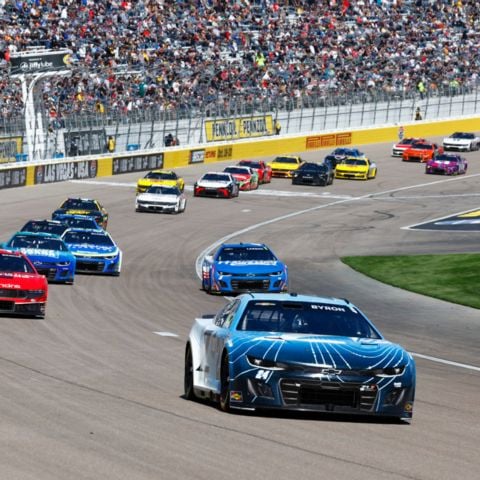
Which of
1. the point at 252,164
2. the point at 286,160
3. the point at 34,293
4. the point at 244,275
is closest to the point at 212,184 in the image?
the point at 252,164

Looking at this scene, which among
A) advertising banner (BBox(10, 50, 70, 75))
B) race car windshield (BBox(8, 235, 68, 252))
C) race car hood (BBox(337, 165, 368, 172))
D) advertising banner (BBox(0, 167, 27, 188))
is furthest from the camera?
race car hood (BBox(337, 165, 368, 172))

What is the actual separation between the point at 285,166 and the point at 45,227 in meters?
31.0

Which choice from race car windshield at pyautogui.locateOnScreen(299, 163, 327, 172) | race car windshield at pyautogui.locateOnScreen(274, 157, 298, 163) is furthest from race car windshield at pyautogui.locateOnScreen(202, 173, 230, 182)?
race car windshield at pyautogui.locateOnScreen(274, 157, 298, 163)

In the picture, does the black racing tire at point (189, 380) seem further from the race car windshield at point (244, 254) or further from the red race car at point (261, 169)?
the red race car at point (261, 169)

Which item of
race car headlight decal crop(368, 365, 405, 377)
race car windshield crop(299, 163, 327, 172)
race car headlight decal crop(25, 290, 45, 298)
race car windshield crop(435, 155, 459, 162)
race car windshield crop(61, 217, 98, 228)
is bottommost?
race car windshield crop(435, 155, 459, 162)

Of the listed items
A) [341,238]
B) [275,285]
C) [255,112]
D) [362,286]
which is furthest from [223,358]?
[255,112]

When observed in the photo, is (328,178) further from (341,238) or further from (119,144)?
(341,238)

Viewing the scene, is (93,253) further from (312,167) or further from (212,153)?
(212,153)

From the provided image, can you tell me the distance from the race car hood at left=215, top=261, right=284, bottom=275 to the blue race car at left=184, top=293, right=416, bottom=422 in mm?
17242

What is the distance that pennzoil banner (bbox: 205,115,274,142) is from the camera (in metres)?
67.2

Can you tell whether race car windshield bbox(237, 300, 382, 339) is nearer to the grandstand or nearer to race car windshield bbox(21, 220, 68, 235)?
race car windshield bbox(21, 220, 68, 235)

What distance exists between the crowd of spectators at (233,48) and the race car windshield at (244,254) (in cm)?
2156

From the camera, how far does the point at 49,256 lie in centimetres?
2964

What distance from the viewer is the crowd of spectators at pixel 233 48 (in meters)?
59.1
